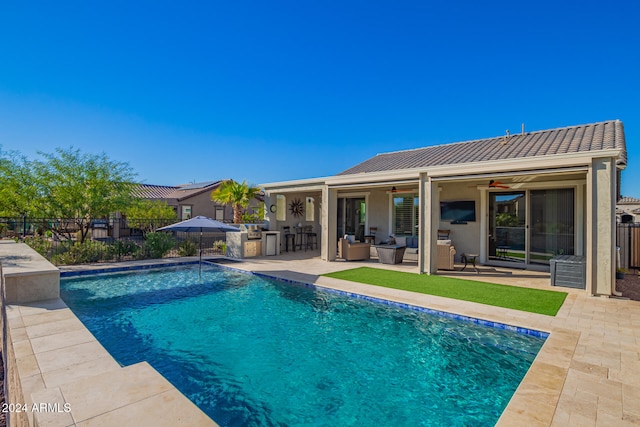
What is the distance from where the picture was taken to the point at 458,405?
3613mm

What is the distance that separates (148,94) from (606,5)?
16906 mm

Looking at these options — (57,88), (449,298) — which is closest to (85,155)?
(57,88)

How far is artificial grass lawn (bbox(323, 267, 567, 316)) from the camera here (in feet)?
21.6

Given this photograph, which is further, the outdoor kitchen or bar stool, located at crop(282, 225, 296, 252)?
bar stool, located at crop(282, 225, 296, 252)

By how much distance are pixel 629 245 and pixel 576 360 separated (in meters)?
9.46

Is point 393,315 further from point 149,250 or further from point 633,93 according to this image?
point 633,93

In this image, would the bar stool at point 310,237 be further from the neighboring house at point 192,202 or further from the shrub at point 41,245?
the shrub at point 41,245

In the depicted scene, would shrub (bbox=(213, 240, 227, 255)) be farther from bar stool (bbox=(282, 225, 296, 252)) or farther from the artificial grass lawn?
the artificial grass lawn

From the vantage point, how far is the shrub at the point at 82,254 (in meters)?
11.1

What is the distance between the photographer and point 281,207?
1588 cm

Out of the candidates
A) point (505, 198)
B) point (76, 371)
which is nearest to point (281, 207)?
point (505, 198)

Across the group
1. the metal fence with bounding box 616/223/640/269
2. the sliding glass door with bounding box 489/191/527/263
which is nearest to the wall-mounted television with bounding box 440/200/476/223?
the sliding glass door with bounding box 489/191/527/263

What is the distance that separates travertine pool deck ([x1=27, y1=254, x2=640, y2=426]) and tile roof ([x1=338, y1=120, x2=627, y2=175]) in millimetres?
3946

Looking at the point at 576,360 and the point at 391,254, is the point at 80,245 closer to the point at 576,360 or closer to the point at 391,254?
the point at 391,254
